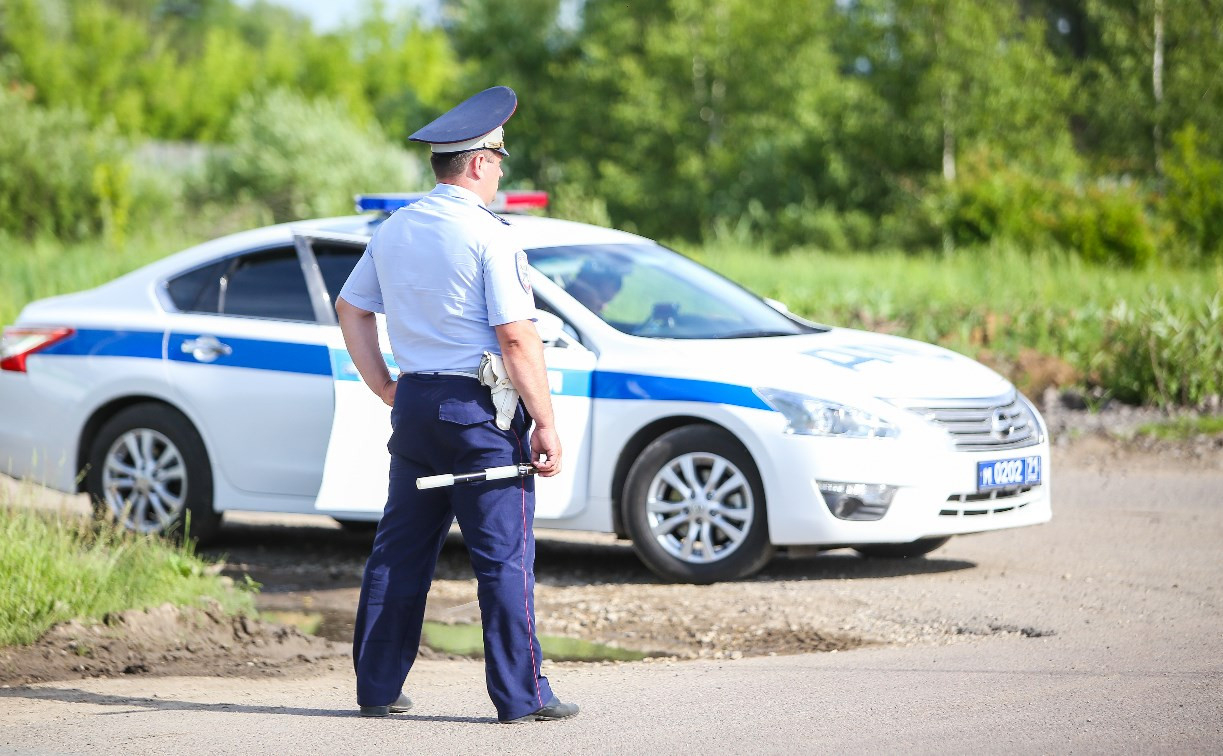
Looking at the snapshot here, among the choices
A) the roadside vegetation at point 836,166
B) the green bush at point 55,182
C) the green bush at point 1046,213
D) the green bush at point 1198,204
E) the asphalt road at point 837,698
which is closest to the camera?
the asphalt road at point 837,698

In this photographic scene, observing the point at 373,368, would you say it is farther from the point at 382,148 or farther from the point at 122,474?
the point at 382,148

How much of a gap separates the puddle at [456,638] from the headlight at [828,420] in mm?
1268

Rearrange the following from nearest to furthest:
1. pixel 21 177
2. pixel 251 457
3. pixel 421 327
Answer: pixel 421 327 → pixel 251 457 → pixel 21 177

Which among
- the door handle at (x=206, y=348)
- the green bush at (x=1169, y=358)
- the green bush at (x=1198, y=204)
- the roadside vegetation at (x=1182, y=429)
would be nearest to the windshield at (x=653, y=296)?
the door handle at (x=206, y=348)

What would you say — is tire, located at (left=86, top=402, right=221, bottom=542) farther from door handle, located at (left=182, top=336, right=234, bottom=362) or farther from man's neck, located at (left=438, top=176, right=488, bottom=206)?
man's neck, located at (left=438, top=176, right=488, bottom=206)

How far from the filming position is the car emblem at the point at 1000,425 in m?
7.04

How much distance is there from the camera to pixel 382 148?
96.0 ft

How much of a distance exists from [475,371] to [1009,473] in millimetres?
3197

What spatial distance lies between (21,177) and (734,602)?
72.4ft

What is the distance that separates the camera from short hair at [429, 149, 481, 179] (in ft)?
15.3

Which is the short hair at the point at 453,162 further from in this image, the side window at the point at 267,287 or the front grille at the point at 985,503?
Answer: the side window at the point at 267,287

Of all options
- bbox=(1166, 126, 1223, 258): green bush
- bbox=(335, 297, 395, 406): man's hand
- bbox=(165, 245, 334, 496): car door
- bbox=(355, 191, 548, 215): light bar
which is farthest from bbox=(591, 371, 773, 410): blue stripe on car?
bbox=(1166, 126, 1223, 258): green bush

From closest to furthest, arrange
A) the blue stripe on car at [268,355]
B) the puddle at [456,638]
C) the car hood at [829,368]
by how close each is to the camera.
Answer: the puddle at [456,638] < the car hood at [829,368] < the blue stripe on car at [268,355]

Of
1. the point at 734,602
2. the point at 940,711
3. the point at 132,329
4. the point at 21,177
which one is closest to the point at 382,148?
the point at 21,177
